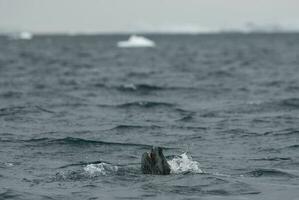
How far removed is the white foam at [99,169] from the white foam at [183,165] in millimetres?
1383

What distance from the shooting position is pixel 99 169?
1770 centimetres

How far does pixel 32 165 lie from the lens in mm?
18609

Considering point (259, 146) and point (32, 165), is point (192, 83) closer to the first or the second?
point (259, 146)

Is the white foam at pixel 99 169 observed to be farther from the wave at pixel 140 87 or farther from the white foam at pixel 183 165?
the wave at pixel 140 87

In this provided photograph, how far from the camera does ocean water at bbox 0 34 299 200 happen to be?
16.1m

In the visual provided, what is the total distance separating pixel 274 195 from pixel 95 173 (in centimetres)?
424

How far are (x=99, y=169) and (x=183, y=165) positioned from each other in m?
2.01

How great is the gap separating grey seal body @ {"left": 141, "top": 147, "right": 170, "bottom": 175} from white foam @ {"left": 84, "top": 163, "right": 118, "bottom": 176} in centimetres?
106

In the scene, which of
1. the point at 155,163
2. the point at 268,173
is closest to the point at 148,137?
the point at 268,173

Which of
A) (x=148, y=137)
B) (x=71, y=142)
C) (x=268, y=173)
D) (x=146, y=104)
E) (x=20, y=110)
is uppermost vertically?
(x=146, y=104)

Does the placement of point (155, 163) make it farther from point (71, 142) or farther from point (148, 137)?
point (148, 137)

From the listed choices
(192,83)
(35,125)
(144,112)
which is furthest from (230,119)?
(192,83)

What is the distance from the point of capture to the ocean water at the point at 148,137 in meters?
16.1

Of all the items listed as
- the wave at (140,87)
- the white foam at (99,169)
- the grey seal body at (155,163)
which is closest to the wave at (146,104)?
the wave at (140,87)
